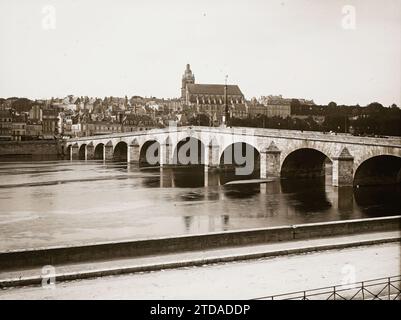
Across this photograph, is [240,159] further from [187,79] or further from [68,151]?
[187,79]

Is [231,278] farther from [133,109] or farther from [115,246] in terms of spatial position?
[133,109]

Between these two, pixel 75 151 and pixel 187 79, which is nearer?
pixel 75 151

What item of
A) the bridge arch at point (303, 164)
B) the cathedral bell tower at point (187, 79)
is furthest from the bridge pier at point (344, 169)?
the cathedral bell tower at point (187, 79)

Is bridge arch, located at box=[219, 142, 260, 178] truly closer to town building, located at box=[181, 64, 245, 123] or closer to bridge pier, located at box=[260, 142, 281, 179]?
bridge pier, located at box=[260, 142, 281, 179]

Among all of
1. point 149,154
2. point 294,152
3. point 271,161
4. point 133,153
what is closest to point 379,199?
point 294,152

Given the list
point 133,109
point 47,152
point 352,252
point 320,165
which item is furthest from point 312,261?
point 133,109

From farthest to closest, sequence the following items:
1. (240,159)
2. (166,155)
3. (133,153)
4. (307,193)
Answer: (133,153) < (166,155) < (240,159) < (307,193)

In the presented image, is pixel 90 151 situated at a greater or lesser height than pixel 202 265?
greater

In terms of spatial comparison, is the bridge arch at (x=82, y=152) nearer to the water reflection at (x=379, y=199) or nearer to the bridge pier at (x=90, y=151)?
the bridge pier at (x=90, y=151)
